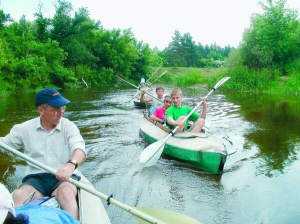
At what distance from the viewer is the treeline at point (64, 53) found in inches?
954

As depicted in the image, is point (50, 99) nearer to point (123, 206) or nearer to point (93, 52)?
point (123, 206)

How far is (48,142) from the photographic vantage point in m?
2.95

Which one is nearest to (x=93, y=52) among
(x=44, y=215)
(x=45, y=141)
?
(x=45, y=141)

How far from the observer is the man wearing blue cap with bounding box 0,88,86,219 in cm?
283

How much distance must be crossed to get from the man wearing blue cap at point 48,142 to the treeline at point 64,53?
1886cm

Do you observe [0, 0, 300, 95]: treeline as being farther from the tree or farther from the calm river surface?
the calm river surface

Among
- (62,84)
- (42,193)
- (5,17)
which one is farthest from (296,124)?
(5,17)

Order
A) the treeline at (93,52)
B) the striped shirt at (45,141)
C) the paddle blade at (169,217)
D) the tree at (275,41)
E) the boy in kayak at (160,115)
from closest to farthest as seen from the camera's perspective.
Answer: the striped shirt at (45,141)
the paddle blade at (169,217)
the boy in kayak at (160,115)
the treeline at (93,52)
the tree at (275,41)

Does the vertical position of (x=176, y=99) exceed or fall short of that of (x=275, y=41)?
it falls short

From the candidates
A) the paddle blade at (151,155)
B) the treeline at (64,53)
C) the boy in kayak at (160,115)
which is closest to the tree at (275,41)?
the treeline at (64,53)

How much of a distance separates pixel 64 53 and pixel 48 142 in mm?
29592

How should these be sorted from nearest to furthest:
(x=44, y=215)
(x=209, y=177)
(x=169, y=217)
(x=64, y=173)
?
(x=44, y=215) < (x=64, y=173) < (x=169, y=217) < (x=209, y=177)

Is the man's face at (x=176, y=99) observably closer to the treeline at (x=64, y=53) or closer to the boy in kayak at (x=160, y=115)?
the boy in kayak at (x=160, y=115)

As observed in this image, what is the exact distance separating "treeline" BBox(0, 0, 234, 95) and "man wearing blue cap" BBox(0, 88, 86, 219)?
61.9 ft
